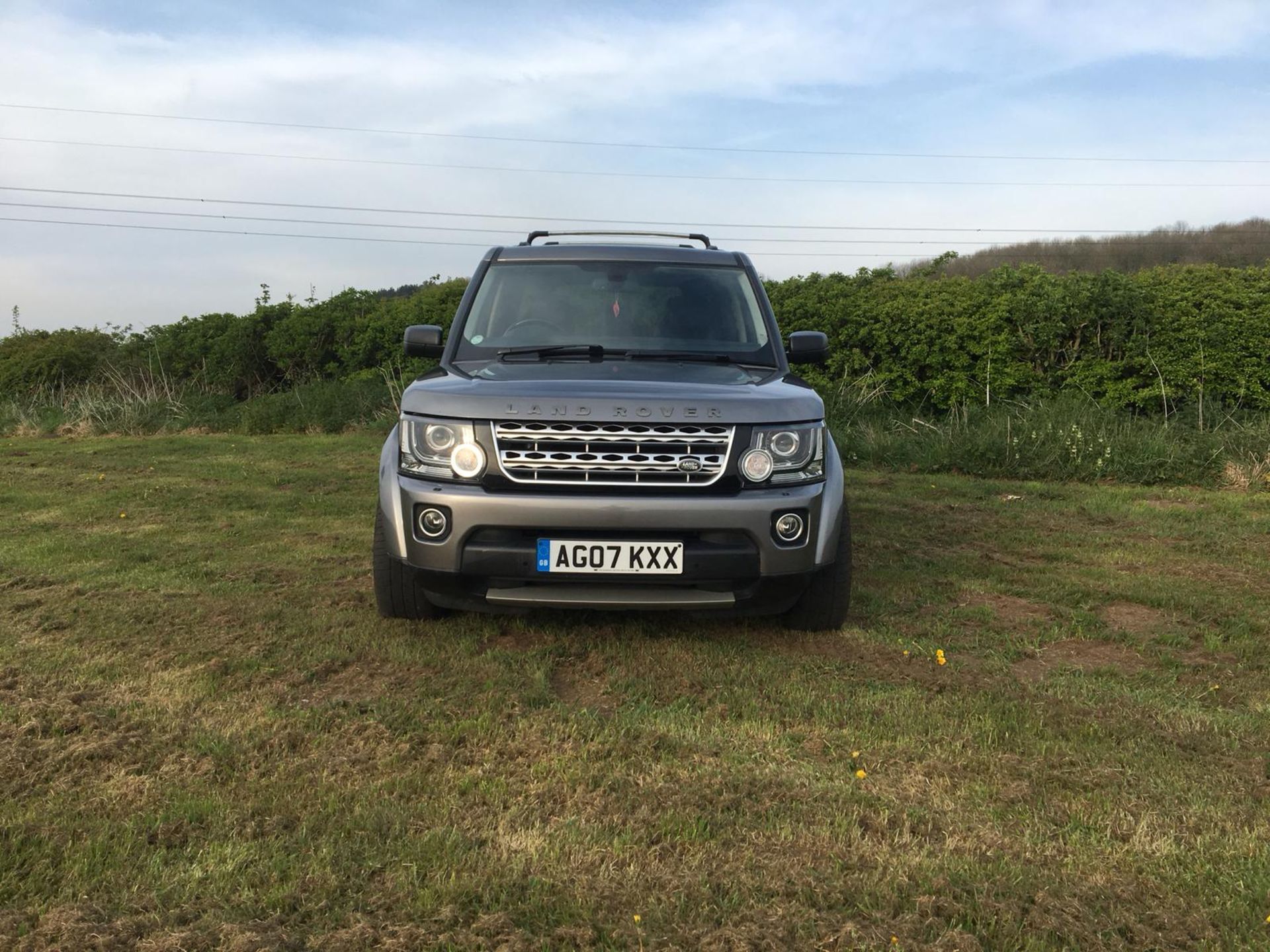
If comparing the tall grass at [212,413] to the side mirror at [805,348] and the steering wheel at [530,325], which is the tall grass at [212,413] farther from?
the side mirror at [805,348]

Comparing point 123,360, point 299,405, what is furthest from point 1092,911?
A: point 123,360

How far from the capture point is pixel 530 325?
196 inches

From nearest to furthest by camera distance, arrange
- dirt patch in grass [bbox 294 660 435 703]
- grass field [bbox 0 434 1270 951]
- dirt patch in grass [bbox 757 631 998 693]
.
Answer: grass field [bbox 0 434 1270 951] → dirt patch in grass [bbox 294 660 435 703] → dirt patch in grass [bbox 757 631 998 693]

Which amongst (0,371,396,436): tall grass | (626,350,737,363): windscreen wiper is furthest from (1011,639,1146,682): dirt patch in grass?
(0,371,396,436): tall grass

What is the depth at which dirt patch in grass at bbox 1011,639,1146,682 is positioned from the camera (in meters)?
4.00

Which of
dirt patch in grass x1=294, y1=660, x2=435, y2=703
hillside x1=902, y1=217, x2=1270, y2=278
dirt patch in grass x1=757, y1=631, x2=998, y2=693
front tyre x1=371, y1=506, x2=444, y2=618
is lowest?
dirt patch in grass x1=757, y1=631, x2=998, y2=693

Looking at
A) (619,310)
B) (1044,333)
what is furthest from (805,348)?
(1044,333)

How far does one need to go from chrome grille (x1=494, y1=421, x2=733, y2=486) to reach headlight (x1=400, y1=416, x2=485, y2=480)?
0.36ft

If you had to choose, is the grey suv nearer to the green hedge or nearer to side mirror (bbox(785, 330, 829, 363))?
side mirror (bbox(785, 330, 829, 363))

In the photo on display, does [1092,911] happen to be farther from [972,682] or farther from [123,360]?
[123,360]

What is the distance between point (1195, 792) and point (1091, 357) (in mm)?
8900

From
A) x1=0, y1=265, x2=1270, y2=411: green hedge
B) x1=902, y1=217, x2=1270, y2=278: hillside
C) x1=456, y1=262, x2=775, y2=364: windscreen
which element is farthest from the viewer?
x1=902, y1=217, x2=1270, y2=278: hillside

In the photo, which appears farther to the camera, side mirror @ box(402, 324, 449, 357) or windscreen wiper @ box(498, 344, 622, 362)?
side mirror @ box(402, 324, 449, 357)

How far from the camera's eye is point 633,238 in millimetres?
6387
